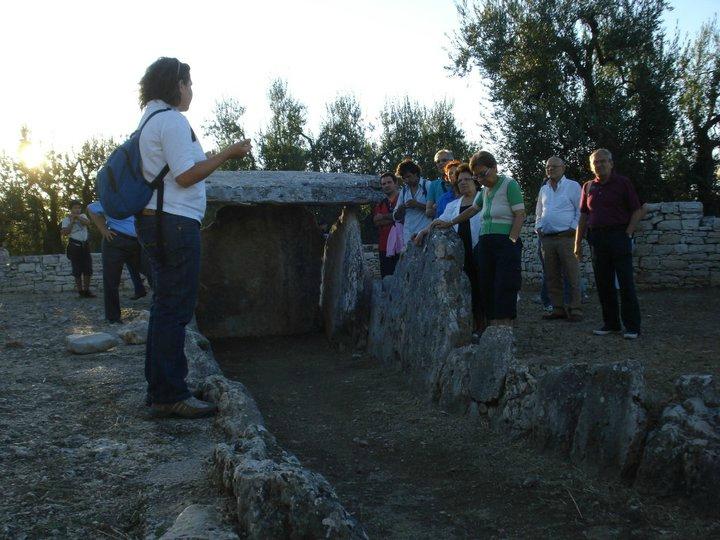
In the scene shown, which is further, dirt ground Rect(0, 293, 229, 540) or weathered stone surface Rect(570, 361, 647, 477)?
weathered stone surface Rect(570, 361, 647, 477)

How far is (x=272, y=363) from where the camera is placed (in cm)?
761

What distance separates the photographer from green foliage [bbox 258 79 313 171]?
2755cm

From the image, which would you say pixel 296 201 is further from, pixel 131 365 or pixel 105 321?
pixel 131 365

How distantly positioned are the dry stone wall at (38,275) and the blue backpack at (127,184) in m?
13.3

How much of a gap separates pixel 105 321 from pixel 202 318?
1461 mm

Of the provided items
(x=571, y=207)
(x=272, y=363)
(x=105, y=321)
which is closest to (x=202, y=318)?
(x=105, y=321)

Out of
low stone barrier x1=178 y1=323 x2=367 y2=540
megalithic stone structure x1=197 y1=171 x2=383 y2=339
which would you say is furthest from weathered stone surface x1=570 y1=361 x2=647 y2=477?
megalithic stone structure x1=197 y1=171 x2=383 y2=339

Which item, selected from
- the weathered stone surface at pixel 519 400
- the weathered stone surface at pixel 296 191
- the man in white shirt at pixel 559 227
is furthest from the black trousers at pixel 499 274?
the weathered stone surface at pixel 296 191

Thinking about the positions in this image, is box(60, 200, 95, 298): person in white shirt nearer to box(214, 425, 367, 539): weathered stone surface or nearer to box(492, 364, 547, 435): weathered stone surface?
box(492, 364, 547, 435): weathered stone surface

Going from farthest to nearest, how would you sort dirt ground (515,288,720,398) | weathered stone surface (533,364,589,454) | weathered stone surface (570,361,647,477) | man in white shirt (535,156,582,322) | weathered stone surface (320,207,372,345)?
weathered stone surface (320,207,372,345) < man in white shirt (535,156,582,322) < dirt ground (515,288,720,398) < weathered stone surface (533,364,589,454) < weathered stone surface (570,361,647,477)

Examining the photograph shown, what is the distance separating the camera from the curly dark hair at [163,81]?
3900 millimetres

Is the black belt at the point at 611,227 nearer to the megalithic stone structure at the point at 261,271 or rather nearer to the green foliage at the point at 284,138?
the megalithic stone structure at the point at 261,271

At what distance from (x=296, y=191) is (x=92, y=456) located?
537cm

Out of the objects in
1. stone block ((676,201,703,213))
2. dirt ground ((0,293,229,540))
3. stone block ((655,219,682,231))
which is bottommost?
dirt ground ((0,293,229,540))
